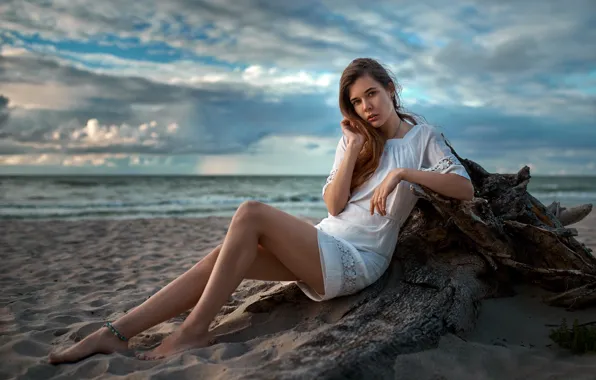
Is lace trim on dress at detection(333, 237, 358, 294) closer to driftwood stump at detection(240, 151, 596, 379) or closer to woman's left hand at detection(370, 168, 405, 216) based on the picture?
driftwood stump at detection(240, 151, 596, 379)

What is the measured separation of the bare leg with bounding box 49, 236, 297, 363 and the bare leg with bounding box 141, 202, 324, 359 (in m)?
0.20

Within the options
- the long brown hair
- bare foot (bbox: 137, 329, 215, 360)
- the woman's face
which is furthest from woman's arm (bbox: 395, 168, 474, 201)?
bare foot (bbox: 137, 329, 215, 360)

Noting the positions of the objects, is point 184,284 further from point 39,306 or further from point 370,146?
point 39,306

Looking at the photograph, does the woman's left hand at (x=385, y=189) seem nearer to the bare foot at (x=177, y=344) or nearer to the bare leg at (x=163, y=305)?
the bare leg at (x=163, y=305)

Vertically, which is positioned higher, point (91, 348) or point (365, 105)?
point (365, 105)

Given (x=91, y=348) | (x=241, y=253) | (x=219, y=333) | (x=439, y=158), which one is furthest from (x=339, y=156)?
(x=91, y=348)

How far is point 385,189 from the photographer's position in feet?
9.70

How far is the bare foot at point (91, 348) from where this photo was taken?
2867 mm

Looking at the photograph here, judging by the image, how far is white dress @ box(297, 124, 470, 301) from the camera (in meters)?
2.96

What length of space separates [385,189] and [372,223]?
0.31 m

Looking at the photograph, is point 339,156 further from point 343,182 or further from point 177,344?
point 177,344

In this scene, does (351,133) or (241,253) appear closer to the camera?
(241,253)

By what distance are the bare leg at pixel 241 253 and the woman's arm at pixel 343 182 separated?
411mm

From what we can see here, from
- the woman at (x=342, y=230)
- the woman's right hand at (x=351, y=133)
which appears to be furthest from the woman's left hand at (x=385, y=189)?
the woman's right hand at (x=351, y=133)
